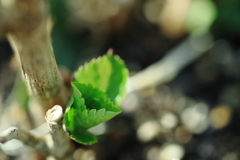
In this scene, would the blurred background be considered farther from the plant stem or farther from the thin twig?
the plant stem

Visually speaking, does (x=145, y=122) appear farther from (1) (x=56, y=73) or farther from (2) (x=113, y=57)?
(1) (x=56, y=73)

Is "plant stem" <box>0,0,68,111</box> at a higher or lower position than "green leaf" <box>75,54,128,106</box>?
higher

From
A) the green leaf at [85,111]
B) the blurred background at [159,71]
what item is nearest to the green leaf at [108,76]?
the green leaf at [85,111]

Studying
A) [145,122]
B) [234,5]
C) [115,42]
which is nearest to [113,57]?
[145,122]

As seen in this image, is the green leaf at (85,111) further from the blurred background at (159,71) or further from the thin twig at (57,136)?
the blurred background at (159,71)

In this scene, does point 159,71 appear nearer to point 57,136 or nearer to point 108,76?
point 108,76

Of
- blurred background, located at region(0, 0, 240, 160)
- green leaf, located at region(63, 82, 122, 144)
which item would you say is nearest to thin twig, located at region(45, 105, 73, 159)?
green leaf, located at region(63, 82, 122, 144)
